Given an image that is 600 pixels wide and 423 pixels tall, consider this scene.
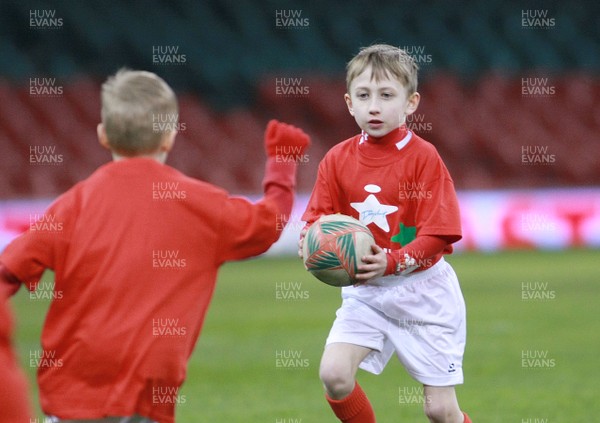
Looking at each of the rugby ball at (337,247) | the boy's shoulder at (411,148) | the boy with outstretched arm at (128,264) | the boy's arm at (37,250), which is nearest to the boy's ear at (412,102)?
the boy's shoulder at (411,148)

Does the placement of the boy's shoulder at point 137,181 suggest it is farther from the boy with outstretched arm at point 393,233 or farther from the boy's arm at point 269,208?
the boy with outstretched arm at point 393,233

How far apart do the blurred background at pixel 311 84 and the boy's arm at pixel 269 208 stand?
54.8ft

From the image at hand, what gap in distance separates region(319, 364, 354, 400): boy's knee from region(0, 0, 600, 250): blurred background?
15.5 meters

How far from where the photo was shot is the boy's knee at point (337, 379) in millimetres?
5473

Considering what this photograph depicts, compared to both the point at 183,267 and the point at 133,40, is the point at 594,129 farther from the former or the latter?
the point at 183,267

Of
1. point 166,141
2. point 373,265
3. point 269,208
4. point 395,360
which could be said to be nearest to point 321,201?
point 373,265

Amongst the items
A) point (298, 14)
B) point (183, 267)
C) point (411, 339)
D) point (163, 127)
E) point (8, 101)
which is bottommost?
point (411, 339)

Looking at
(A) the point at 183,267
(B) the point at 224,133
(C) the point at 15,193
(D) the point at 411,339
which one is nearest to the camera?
(A) the point at 183,267

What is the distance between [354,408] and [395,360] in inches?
194

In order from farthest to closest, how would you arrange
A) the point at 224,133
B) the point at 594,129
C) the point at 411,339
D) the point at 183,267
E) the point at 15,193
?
the point at 594,129, the point at 224,133, the point at 15,193, the point at 411,339, the point at 183,267

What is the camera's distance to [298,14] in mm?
27156

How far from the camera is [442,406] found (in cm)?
556

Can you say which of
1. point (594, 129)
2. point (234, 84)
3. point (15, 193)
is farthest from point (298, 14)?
point (15, 193)

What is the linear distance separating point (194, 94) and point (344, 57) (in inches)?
151
